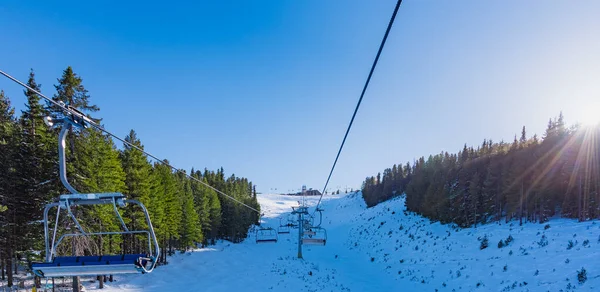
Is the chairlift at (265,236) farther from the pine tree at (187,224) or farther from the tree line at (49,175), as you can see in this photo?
the tree line at (49,175)

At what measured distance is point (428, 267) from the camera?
1145 inches

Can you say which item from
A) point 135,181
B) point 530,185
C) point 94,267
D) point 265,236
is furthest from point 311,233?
point 265,236

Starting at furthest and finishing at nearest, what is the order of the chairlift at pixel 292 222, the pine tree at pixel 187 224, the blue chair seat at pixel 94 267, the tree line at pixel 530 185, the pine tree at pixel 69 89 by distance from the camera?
the pine tree at pixel 187 224 → the chairlift at pixel 292 222 → the tree line at pixel 530 185 → the pine tree at pixel 69 89 → the blue chair seat at pixel 94 267

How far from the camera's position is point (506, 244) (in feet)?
88.6

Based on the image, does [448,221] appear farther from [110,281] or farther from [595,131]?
[110,281]

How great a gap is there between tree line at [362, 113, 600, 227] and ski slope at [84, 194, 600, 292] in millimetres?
3193

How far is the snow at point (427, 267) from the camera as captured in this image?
1978cm

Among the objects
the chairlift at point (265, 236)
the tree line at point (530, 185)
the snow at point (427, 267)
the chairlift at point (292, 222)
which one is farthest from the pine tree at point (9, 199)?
the tree line at point (530, 185)

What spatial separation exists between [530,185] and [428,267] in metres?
18.1

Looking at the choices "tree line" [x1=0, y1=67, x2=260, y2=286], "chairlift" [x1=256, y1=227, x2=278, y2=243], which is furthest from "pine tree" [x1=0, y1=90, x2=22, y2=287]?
"chairlift" [x1=256, y1=227, x2=278, y2=243]

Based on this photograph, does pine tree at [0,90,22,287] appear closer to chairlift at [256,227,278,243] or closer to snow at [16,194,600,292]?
snow at [16,194,600,292]

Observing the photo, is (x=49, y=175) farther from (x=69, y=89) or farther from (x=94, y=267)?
(x=94, y=267)

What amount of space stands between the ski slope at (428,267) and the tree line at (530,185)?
126 inches

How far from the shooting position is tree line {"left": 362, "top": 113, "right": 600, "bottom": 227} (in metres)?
32.4
